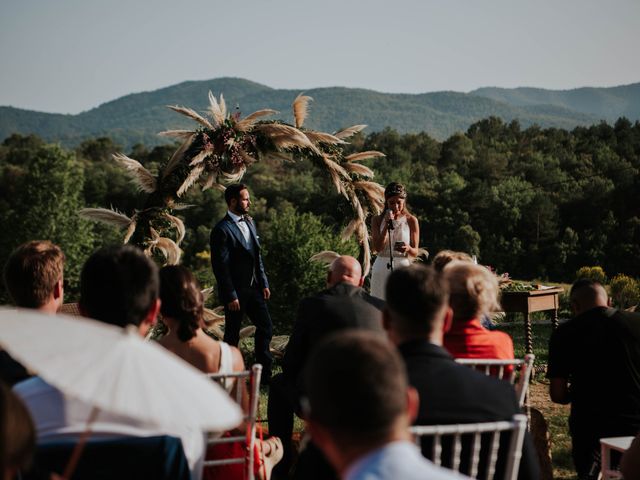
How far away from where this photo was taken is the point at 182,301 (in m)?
3.13

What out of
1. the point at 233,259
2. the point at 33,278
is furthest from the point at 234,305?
the point at 33,278

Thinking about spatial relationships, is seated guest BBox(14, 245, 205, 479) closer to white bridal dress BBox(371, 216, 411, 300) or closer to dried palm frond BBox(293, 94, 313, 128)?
dried palm frond BBox(293, 94, 313, 128)

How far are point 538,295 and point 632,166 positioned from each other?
40.7m

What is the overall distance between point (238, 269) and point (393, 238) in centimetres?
166

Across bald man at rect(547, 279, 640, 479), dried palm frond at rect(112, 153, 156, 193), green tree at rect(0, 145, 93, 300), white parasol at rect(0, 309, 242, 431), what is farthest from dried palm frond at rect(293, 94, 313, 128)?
green tree at rect(0, 145, 93, 300)

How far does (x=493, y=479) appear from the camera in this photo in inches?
95.3

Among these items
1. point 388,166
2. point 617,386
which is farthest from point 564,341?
point 388,166

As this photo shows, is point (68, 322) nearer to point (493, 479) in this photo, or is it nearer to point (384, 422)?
point (384, 422)

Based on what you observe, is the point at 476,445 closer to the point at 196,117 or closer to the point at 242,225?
the point at 242,225

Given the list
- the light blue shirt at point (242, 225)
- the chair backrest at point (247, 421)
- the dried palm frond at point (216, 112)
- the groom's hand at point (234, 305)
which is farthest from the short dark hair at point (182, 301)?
the dried palm frond at point (216, 112)

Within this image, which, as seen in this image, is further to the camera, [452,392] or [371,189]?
[371,189]

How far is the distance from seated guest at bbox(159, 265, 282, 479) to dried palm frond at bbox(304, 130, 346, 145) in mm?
3632

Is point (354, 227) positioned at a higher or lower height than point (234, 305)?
higher

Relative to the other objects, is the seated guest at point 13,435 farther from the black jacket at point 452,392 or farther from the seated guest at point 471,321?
the seated guest at point 471,321
